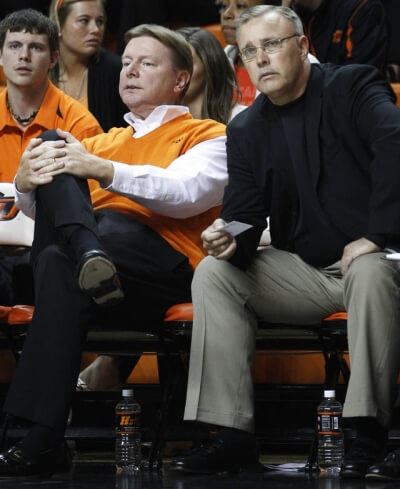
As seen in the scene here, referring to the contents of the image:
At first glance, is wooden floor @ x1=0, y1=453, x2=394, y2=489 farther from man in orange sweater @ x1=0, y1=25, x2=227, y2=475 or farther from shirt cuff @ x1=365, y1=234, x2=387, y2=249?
shirt cuff @ x1=365, y1=234, x2=387, y2=249

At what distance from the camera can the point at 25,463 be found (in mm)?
3162

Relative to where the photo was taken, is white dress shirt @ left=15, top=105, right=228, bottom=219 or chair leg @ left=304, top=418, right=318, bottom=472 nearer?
chair leg @ left=304, top=418, right=318, bottom=472

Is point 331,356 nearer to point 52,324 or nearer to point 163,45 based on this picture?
point 52,324

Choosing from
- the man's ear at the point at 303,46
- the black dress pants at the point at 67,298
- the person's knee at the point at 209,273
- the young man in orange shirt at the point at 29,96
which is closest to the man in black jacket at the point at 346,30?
the young man in orange shirt at the point at 29,96

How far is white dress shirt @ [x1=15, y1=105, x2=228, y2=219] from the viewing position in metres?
3.56

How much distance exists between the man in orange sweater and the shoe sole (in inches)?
3.0

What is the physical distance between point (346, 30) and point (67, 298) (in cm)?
Result: 256

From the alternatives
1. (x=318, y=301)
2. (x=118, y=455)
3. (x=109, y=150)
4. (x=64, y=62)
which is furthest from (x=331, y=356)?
(x=64, y=62)

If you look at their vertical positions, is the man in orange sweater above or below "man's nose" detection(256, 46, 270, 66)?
below

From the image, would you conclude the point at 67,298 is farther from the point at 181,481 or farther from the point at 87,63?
the point at 87,63

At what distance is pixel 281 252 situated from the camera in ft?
11.6

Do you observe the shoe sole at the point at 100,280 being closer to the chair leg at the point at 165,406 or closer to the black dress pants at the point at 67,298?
the black dress pants at the point at 67,298

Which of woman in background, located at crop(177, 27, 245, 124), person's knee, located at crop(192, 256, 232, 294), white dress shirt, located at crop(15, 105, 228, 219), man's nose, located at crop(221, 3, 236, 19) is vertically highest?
man's nose, located at crop(221, 3, 236, 19)

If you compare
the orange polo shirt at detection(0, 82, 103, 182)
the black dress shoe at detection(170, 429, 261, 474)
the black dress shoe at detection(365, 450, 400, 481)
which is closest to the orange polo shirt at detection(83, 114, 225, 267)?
the orange polo shirt at detection(0, 82, 103, 182)
